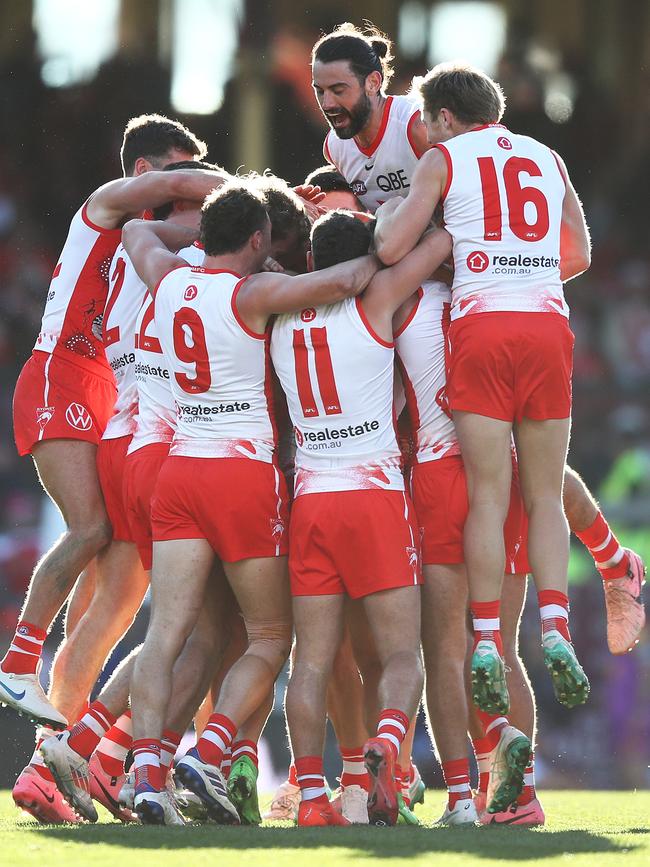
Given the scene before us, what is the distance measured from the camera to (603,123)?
828 inches

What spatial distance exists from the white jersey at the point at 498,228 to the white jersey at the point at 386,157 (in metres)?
1.01

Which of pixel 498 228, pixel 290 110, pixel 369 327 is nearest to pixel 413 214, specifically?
pixel 498 228

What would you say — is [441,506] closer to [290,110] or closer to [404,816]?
[404,816]

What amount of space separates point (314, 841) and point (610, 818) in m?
2.27

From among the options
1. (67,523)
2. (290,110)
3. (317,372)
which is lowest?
(67,523)

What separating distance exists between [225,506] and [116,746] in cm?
131

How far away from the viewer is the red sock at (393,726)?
550 centimetres

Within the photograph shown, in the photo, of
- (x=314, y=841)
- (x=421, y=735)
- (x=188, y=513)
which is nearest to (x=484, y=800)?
(x=314, y=841)

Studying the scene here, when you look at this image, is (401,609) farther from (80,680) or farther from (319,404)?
(80,680)

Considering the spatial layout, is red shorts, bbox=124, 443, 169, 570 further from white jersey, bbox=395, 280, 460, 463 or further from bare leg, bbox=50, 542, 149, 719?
white jersey, bbox=395, 280, 460, 463

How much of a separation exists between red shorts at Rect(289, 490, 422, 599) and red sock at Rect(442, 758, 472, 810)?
31.9 inches

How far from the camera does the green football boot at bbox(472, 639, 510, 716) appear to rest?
5613 millimetres

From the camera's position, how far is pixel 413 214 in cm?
602

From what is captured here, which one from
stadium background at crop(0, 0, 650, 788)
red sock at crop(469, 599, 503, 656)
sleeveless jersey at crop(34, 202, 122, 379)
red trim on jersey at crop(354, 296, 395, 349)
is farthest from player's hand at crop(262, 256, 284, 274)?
stadium background at crop(0, 0, 650, 788)
